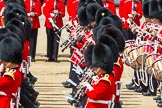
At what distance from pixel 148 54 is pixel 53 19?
176 inches

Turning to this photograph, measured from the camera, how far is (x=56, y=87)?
39.5 ft

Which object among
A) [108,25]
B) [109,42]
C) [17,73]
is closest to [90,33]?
[108,25]

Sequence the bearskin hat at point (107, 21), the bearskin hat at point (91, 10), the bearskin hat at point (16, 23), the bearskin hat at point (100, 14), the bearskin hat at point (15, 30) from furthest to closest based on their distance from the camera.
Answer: the bearskin hat at point (91, 10), the bearskin hat at point (100, 14), the bearskin hat at point (16, 23), the bearskin hat at point (107, 21), the bearskin hat at point (15, 30)

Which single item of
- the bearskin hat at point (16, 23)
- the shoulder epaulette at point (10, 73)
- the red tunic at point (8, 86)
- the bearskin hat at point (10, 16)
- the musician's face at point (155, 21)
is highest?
the bearskin hat at point (10, 16)

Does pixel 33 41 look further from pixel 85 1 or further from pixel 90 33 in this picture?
pixel 90 33

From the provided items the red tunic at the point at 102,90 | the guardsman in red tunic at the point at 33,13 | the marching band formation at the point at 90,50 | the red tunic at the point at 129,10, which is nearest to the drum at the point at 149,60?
the marching band formation at the point at 90,50

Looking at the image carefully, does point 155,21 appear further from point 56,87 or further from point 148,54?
point 56,87

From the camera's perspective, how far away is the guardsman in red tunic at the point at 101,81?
7.43 meters

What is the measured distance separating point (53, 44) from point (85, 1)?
9.44 ft

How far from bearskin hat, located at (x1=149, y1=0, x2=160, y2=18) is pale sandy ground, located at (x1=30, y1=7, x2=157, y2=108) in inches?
53.1

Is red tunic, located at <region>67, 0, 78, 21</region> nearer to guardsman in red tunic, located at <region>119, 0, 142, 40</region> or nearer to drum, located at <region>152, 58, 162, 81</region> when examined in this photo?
guardsman in red tunic, located at <region>119, 0, 142, 40</region>

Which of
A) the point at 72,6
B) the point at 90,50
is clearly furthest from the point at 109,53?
the point at 72,6

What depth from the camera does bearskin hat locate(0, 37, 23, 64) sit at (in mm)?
7863

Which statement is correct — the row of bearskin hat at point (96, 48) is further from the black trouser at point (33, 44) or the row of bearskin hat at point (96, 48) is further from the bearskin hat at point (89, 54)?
the black trouser at point (33, 44)
